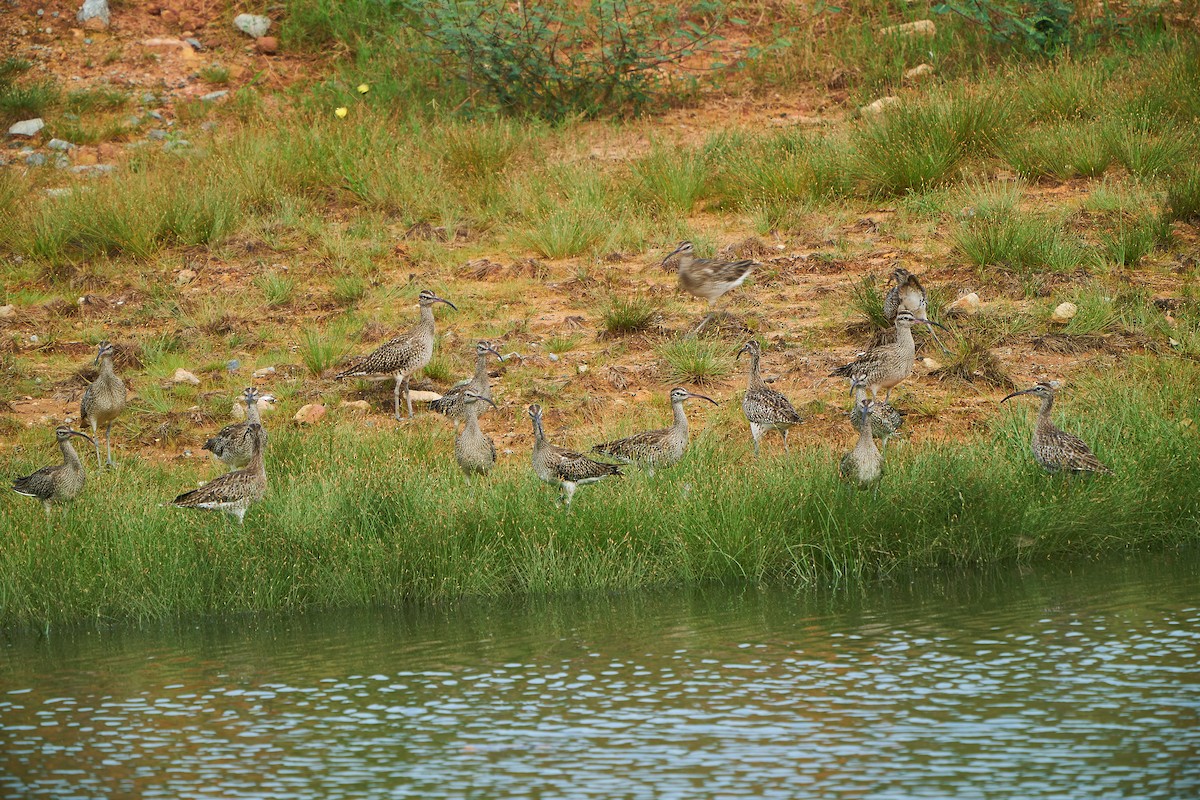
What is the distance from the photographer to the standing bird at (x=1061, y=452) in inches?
424

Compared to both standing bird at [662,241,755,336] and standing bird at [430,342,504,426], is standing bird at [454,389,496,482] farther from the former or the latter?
standing bird at [662,241,755,336]

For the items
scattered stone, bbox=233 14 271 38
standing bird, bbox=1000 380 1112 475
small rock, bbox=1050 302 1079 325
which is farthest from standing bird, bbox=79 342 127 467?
scattered stone, bbox=233 14 271 38

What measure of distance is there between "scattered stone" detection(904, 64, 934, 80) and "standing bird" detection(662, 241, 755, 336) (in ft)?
20.7

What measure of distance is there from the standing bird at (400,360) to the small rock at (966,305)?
4.92m

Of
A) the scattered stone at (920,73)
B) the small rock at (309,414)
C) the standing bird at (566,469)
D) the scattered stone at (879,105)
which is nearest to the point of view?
the standing bird at (566,469)

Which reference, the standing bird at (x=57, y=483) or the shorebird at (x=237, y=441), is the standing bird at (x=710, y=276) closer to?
the shorebird at (x=237, y=441)

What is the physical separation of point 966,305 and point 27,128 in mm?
13305

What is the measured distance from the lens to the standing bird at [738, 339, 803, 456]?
12789 mm

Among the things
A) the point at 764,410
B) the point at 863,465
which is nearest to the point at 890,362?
the point at 764,410

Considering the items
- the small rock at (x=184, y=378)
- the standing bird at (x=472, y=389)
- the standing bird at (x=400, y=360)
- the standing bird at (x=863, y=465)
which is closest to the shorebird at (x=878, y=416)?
the standing bird at (x=863, y=465)

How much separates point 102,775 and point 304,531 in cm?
346

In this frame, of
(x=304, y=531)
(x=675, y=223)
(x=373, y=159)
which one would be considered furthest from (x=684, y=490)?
(x=373, y=159)

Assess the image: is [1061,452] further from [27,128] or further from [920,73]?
[27,128]

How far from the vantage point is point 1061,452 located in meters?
10.8
